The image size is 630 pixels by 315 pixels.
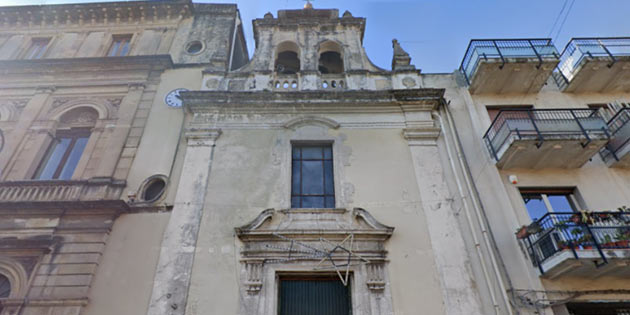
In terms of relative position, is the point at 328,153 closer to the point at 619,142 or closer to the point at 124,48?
the point at 619,142

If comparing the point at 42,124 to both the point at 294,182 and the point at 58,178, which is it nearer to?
the point at 58,178

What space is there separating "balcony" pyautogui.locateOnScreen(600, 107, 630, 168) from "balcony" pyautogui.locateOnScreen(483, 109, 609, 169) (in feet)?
1.88

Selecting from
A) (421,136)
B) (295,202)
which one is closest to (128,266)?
(295,202)

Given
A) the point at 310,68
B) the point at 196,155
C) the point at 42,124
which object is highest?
the point at 310,68

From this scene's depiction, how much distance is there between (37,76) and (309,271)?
12.1 metres

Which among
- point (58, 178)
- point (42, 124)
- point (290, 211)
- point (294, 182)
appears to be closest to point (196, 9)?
point (42, 124)

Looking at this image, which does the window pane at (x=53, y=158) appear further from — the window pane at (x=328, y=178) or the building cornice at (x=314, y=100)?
the window pane at (x=328, y=178)

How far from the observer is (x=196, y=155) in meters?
9.55

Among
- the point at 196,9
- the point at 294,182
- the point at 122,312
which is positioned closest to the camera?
the point at 122,312

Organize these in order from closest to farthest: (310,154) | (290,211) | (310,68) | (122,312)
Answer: (122,312) → (290,211) → (310,154) → (310,68)

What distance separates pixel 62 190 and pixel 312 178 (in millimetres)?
6805

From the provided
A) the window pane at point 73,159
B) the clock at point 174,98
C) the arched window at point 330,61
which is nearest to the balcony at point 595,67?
the arched window at point 330,61

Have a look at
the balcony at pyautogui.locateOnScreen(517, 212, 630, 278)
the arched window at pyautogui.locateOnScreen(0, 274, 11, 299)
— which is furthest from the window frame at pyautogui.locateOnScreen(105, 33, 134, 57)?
the balcony at pyautogui.locateOnScreen(517, 212, 630, 278)

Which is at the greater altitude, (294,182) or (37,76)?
(37,76)
